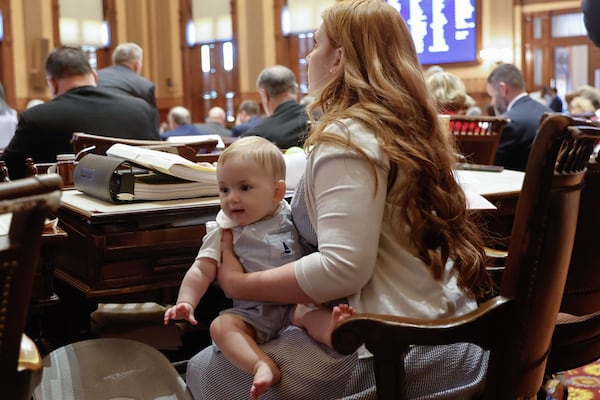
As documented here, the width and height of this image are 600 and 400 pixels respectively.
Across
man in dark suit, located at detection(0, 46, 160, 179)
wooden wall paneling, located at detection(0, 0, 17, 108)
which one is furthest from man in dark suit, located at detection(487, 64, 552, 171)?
wooden wall paneling, located at detection(0, 0, 17, 108)

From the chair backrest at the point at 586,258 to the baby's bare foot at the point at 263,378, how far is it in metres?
0.76

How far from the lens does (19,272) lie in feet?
3.12

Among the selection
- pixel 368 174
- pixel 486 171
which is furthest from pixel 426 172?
pixel 486 171

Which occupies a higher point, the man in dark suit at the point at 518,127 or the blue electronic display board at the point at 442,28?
the blue electronic display board at the point at 442,28

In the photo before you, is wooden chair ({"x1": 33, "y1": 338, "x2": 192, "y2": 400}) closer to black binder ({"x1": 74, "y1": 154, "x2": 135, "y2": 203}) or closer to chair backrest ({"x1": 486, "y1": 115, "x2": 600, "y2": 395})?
black binder ({"x1": 74, "y1": 154, "x2": 135, "y2": 203})

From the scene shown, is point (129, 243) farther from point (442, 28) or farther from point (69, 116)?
point (442, 28)

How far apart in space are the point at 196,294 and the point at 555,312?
0.69 m

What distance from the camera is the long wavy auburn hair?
1468 millimetres

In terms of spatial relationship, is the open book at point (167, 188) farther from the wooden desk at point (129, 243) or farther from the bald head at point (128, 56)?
the bald head at point (128, 56)

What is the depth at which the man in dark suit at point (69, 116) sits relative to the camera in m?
3.46

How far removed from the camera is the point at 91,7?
1430 cm

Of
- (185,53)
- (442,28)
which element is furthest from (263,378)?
(185,53)

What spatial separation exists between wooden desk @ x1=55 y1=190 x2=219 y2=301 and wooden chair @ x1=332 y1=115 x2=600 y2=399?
0.72 m

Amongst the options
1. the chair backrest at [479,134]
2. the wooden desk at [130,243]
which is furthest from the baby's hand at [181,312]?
the chair backrest at [479,134]
